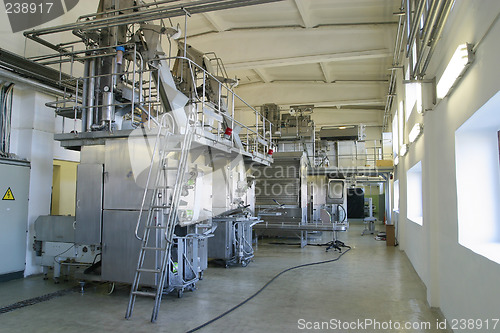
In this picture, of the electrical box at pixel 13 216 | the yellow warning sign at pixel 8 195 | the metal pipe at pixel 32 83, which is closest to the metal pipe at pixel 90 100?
the metal pipe at pixel 32 83

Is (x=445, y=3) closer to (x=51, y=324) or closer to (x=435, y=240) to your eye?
(x=435, y=240)

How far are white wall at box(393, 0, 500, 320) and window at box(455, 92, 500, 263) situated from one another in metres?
0.10

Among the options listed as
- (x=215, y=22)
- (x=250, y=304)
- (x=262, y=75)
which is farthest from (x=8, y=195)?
(x=262, y=75)

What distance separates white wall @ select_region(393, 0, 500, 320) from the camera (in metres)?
2.83

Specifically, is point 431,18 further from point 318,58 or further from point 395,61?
point 318,58

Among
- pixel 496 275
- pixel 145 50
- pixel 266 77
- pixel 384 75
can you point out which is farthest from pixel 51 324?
pixel 384 75

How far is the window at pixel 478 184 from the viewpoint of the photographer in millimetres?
3639

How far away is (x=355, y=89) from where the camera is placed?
1495 centimetres

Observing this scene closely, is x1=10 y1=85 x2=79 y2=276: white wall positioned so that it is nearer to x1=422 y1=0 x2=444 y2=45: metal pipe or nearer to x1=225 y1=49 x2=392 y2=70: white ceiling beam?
x1=225 y1=49 x2=392 y2=70: white ceiling beam

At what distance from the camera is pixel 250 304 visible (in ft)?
17.3

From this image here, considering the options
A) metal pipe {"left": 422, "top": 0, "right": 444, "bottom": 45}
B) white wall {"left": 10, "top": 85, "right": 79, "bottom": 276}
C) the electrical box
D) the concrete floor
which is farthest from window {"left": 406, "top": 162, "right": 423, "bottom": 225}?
the electrical box

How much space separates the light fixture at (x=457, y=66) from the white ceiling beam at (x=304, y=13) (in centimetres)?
593

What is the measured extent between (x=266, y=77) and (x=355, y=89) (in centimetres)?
376

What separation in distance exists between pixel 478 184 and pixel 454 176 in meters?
0.26
